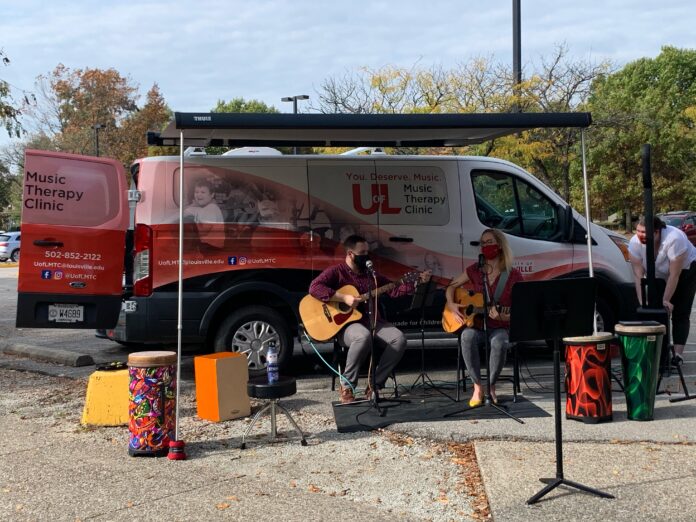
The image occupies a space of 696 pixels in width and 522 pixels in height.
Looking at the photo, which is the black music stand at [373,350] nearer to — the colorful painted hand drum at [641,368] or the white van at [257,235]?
the white van at [257,235]

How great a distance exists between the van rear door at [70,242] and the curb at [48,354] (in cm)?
198

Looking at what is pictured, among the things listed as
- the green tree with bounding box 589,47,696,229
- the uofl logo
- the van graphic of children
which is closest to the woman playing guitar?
the uofl logo

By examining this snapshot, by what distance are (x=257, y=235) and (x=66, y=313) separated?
1.97 m

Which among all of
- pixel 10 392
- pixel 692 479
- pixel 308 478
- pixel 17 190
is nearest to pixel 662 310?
pixel 692 479

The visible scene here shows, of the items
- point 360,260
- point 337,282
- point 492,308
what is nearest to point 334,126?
point 360,260

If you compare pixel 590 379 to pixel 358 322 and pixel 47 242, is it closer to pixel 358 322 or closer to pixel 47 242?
pixel 358 322

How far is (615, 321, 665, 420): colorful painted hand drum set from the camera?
6.24 m

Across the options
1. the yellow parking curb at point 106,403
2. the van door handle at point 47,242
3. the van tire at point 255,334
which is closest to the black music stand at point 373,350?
the van tire at point 255,334

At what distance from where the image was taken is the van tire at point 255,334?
8055 mm

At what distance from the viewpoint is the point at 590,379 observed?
20.4ft

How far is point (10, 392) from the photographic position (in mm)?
8070

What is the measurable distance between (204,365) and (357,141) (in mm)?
3039

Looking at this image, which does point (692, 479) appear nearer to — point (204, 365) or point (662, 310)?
point (662, 310)

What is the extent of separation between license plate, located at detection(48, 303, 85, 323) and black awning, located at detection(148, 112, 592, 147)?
1.80 m
